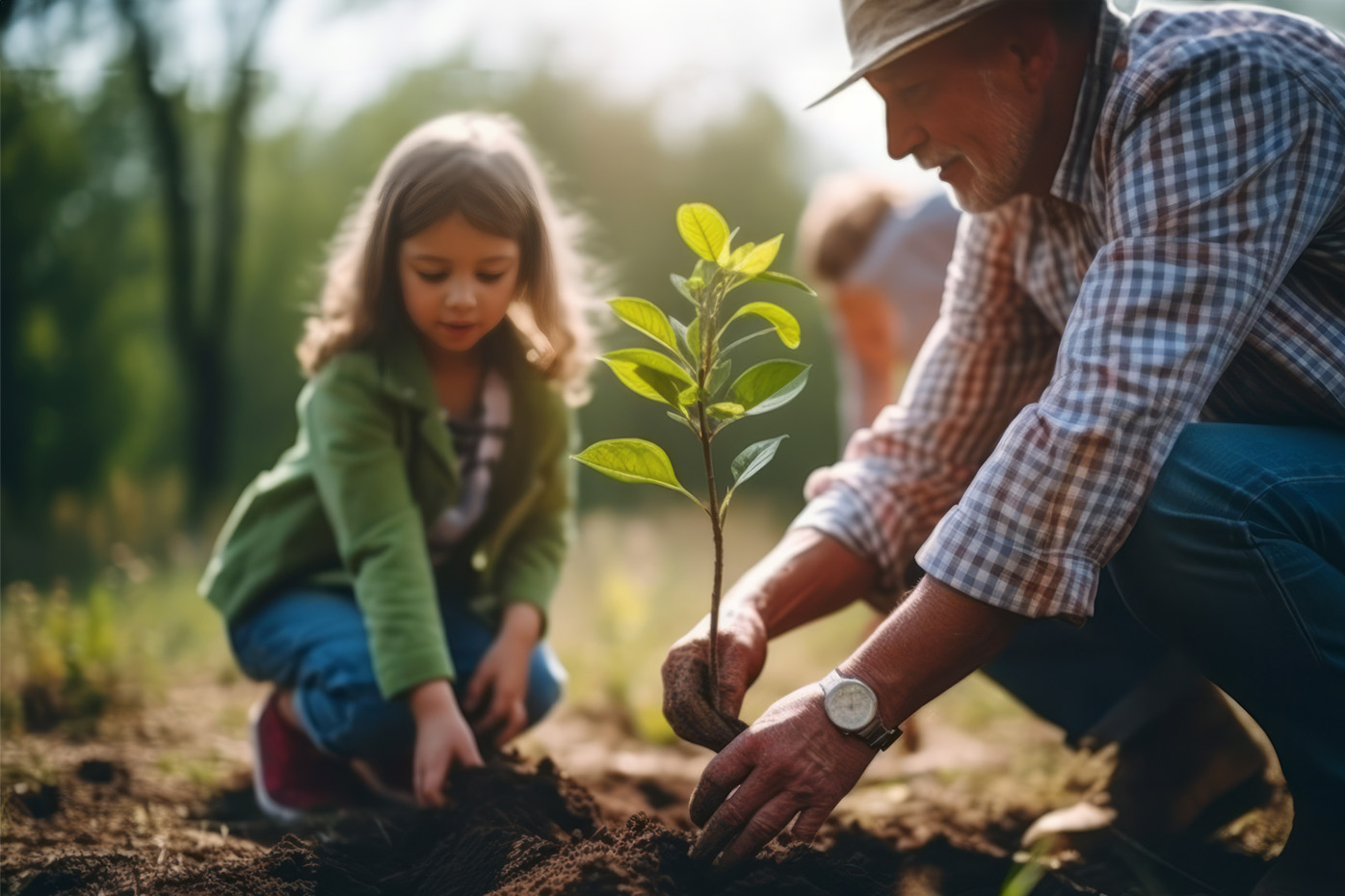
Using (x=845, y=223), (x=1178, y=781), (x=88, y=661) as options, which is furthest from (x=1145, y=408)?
(x=88, y=661)

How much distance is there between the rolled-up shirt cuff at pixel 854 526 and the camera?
6.44 feet

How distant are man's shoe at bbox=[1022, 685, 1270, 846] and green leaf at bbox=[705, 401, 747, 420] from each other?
45.2 inches

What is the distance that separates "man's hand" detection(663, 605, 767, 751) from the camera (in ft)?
5.09

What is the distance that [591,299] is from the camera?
8.38ft

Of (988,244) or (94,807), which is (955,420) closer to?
(988,244)

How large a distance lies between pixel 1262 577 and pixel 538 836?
1166mm

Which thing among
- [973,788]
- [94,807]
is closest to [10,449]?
[94,807]

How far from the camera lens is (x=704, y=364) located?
146 centimetres

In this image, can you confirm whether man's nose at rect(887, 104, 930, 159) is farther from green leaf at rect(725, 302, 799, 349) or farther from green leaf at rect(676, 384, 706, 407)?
green leaf at rect(676, 384, 706, 407)

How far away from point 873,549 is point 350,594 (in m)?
1.28

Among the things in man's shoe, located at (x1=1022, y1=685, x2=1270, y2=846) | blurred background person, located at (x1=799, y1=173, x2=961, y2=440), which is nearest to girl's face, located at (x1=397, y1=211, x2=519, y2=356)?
man's shoe, located at (x1=1022, y1=685, x2=1270, y2=846)

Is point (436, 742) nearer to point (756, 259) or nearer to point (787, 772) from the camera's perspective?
point (787, 772)

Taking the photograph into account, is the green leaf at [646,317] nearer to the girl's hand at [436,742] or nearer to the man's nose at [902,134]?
the man's nose at [902,134]

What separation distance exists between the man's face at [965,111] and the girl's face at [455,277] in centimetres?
89
